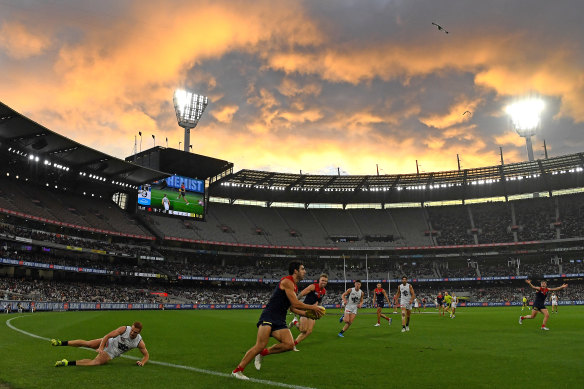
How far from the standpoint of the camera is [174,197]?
7256 centimetres

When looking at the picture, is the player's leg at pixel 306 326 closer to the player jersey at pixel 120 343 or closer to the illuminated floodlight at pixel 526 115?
the player jersey at pixel 120 343

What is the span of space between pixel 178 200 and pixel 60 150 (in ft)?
67.2

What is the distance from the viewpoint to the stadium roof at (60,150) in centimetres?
4912

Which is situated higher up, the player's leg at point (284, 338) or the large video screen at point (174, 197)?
the large video screen at point (174, 197)

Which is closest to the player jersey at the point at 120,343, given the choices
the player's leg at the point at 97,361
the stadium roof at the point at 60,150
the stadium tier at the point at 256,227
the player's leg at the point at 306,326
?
the player's leg at the point at 97,361

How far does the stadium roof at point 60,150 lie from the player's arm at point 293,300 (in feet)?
154

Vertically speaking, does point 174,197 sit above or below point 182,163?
below

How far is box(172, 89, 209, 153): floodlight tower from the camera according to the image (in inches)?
3034

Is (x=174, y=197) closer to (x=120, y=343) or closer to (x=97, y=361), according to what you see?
(x=120, y=343)

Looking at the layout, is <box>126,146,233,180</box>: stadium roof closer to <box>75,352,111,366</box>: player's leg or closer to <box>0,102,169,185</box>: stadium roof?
<box>0,102,169,185</box>: stadium roof

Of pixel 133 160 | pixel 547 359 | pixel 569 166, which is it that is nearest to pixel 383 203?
pixel 569 166

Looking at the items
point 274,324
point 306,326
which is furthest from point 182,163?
point 274,324

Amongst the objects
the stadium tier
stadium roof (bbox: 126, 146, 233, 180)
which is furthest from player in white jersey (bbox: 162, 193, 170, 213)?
stadium roof (bbox: 126, 146, 233, 180)

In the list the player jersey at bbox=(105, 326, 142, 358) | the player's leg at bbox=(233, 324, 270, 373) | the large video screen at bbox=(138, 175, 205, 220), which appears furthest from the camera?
the large video screen at bbox=(138, 175, 205, 220)
